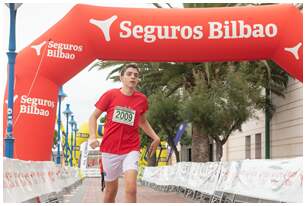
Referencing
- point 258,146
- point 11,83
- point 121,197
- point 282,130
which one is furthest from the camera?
point 258,146

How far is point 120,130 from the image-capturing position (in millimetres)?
7227

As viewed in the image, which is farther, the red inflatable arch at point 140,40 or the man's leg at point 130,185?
the red inflatable arch at point 140,40

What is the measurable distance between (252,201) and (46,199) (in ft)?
12.9

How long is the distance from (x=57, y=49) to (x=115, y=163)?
23.6ft

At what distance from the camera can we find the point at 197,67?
26.1 m

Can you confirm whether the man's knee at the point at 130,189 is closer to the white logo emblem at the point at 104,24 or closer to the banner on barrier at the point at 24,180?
the banner on barrier at the point at 24,180

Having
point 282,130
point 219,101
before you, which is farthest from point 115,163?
point 282,130

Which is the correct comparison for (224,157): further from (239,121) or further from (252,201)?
(252,201)

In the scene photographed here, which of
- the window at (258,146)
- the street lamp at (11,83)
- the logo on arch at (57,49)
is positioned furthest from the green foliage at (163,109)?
the street lamp at (11,83)

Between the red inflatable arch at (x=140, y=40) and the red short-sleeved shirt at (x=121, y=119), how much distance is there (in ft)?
22.1

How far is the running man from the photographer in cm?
714

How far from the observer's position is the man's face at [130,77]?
7.22 metres

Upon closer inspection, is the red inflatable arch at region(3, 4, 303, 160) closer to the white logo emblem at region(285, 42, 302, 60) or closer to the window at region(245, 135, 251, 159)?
the white logo emblem at region(285, 42, 302, 60)

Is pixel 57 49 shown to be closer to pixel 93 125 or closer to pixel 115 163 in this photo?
pixel 93 125
